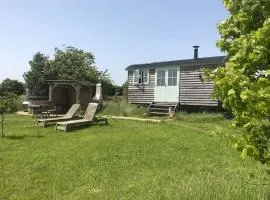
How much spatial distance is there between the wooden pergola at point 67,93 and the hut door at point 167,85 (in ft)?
19.3

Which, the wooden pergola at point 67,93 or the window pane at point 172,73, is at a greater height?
the window pane at point 172,73

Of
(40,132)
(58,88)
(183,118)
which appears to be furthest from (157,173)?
(58,88)

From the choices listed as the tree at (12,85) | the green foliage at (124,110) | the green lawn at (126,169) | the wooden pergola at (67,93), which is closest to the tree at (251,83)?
the green lawn at (126,169)

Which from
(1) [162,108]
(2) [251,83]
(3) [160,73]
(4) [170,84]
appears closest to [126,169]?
(2) [251,83]

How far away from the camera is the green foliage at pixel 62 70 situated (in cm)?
3548

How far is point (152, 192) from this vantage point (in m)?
6.32

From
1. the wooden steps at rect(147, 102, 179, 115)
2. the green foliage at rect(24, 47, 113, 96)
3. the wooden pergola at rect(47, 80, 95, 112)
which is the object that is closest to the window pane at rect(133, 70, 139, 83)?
the wooden steps at rect(147, 102, 179, 115)

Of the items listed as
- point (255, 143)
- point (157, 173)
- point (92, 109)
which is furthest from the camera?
point (92, 109)

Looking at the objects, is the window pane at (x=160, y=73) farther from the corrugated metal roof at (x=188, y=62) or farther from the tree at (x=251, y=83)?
the tree at (x=251, y=83)

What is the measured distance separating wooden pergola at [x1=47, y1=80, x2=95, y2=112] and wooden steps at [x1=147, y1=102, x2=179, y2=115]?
18.3 ft

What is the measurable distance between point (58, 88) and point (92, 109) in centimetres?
1277

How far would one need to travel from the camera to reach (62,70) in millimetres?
38156

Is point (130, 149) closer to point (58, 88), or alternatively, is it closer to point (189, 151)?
point (189, 151)

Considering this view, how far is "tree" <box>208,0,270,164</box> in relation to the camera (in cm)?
309
